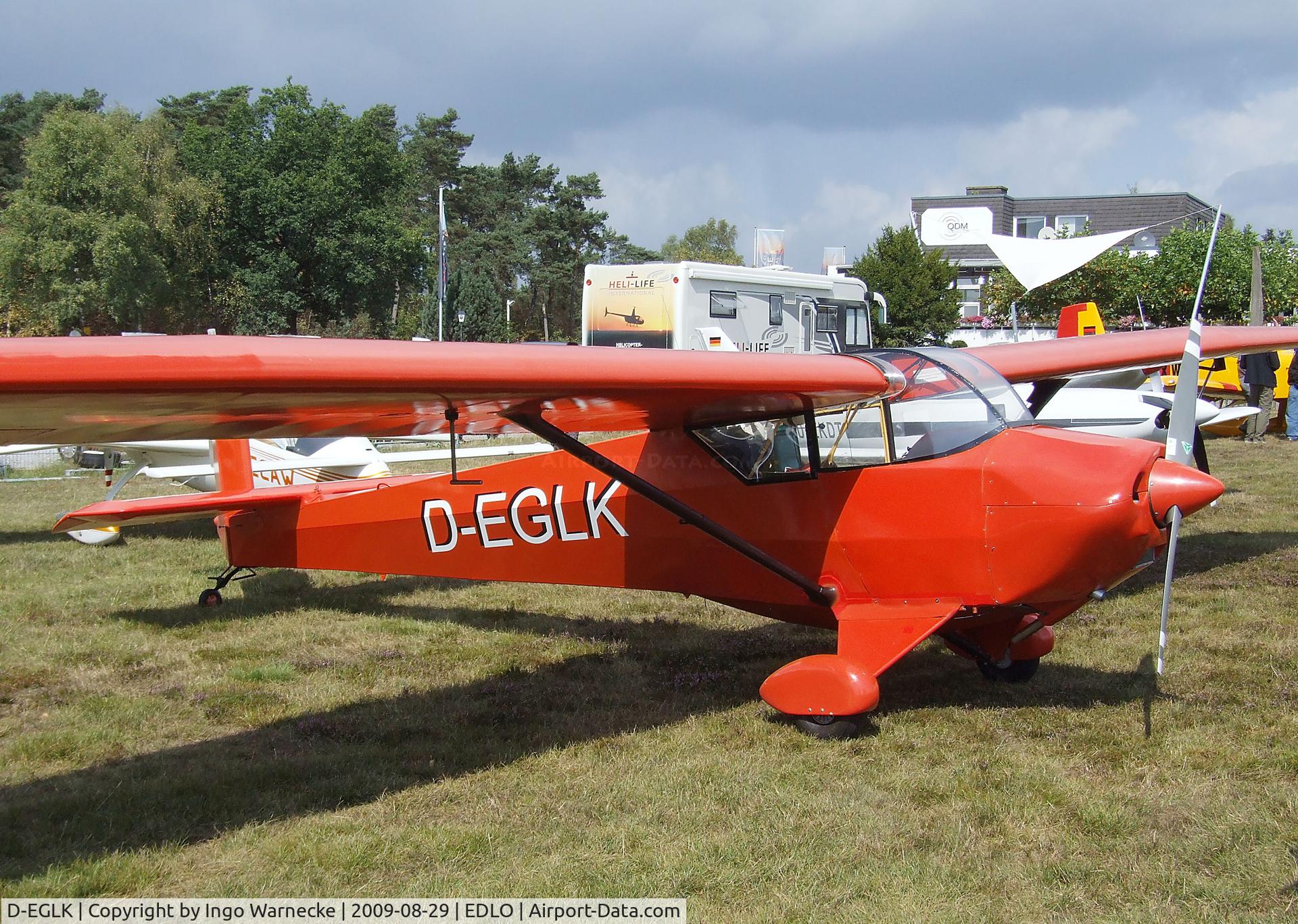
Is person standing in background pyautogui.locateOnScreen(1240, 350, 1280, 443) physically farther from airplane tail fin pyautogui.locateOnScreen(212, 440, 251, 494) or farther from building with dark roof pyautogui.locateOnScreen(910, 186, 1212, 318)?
building with dark roof pyautogui.locateOnScreen(910, 186, 1212, 318)

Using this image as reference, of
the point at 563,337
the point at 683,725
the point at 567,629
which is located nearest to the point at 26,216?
the point at 563,337

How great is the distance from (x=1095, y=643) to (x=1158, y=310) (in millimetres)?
→ 30712

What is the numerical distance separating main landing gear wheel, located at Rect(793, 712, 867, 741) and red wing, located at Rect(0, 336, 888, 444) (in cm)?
179

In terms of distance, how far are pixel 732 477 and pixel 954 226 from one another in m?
66.1

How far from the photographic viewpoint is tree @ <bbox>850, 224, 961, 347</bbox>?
47031 mm

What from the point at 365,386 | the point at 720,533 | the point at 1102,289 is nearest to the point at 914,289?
the point at 1102,289

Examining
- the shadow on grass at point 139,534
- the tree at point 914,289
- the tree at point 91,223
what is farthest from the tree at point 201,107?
the shadow on grass at point 139,534

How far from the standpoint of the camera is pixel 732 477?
20.3 ft

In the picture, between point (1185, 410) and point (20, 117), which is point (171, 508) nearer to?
point (1185, 410)

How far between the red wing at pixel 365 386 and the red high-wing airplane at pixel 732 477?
1cm

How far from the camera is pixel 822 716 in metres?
5.39

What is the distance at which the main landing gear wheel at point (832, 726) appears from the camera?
5395mm

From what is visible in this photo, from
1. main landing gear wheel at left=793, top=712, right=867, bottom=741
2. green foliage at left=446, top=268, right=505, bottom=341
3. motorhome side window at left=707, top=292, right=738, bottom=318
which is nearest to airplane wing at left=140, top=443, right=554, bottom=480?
main landing gear wheel at left=793, top=712, right=867, bottom=741

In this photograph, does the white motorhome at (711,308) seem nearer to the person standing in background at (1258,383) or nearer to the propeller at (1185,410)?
the person standing in background at (1258,383)
